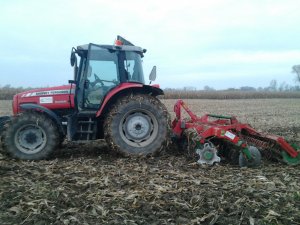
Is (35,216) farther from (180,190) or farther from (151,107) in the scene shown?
(151,107)

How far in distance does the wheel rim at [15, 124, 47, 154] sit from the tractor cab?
976 mm

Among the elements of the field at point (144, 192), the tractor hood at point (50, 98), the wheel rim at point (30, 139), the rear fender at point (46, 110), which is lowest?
the field at point (144, 192)

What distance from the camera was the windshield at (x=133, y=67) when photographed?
23.6 ft

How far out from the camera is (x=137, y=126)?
6.91m

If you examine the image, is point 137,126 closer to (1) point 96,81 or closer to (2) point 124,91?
(2) point 124,91

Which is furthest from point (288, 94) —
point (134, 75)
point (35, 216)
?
point (35, 216)

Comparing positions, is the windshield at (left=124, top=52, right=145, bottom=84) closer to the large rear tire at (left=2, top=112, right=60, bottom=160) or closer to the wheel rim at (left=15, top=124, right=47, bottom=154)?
the large rear tire at (left=2, top=112, right=60, bottom=160)

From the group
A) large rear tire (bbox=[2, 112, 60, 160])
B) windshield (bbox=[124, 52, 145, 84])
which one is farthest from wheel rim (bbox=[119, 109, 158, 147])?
large rear tire (bbox=[2, 112, 60, 160])

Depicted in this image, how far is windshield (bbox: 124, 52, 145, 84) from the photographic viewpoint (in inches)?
283

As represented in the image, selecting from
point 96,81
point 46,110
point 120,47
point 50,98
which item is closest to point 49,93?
point 50,98

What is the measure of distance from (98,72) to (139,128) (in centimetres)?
149

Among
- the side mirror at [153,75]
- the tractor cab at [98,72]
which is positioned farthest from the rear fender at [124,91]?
the side mirror at [153,75]

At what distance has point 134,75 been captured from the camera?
7.31 m

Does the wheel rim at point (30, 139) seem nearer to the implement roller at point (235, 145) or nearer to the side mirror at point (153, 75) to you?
the side mirror at point (153, 75)
